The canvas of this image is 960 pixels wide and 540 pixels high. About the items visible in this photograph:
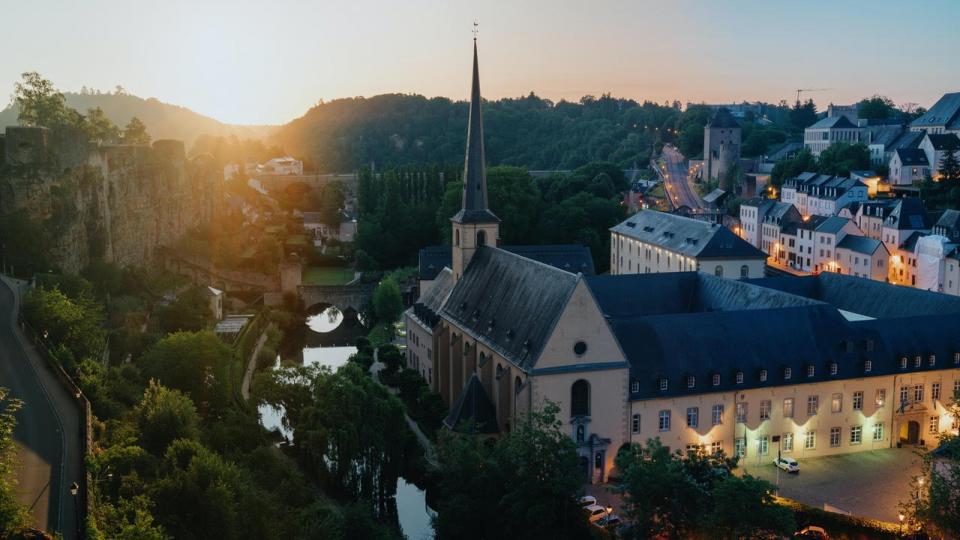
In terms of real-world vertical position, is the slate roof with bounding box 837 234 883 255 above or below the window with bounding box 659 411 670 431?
above

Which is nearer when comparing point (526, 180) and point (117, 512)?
point (117, 512)

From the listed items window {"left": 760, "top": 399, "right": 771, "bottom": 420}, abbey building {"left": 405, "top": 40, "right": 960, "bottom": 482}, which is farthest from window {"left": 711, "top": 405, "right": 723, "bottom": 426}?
window {"left": 760, "top": 399, "right": 771, "bottom": 420}

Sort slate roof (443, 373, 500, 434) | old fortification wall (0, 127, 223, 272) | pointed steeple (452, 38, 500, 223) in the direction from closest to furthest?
slate roof (443, 373, 500, 434) < old fortification wall (0, 127, 223, 272) < pointed steeple (452, 38, 500, 223)

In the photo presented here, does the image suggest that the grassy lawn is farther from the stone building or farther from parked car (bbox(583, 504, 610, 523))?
parked car (bbox(583, 504, 610, 523))

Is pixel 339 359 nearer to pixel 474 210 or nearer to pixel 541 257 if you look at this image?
pixel 541 257

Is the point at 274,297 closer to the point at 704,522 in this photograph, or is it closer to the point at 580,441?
the point at 580,441

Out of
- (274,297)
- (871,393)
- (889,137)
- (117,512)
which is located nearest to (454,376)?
(871,393)

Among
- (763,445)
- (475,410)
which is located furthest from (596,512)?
(763,445)
